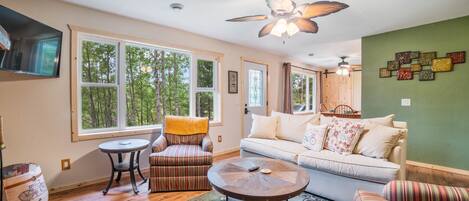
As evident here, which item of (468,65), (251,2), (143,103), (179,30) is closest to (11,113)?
(143,103)

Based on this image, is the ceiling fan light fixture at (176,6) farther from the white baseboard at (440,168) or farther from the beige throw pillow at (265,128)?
the white baseboard at (440,168)

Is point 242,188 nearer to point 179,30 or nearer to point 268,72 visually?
point 179,30

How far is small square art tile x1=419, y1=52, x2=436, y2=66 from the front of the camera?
11.5ft

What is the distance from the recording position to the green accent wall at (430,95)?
3283 millimetres

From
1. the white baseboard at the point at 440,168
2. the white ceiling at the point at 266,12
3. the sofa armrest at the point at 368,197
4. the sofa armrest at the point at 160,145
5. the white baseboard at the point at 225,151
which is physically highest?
the white ceiling at the point at 266,12

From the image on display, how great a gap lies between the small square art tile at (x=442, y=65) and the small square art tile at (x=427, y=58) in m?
0.05

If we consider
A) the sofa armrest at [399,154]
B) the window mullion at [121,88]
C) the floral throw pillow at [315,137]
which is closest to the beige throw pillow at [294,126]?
the floral throw pillow at [315,137]

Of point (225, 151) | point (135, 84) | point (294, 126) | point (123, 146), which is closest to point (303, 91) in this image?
point (225, 151)

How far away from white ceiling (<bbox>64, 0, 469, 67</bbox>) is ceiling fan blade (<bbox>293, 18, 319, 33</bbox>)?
352mm

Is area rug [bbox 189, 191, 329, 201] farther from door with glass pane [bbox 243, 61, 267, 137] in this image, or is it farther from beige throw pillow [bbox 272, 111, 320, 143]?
door with glass pane [bbox 243, 61, 267, 137]

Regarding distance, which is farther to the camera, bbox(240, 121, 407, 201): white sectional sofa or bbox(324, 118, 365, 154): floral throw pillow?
bbox(324, 118, 365, 154): floral throw pillow

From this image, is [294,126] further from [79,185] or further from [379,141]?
[79,185]

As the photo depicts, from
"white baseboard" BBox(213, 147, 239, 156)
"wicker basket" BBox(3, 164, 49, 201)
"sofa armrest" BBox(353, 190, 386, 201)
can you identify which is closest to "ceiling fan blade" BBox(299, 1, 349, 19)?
"sofa armrest" BBox(353, 190, 386, 201)

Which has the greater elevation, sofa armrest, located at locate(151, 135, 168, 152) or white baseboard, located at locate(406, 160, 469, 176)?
sofa armrest, located at locate(151, 135, 168, 152)
